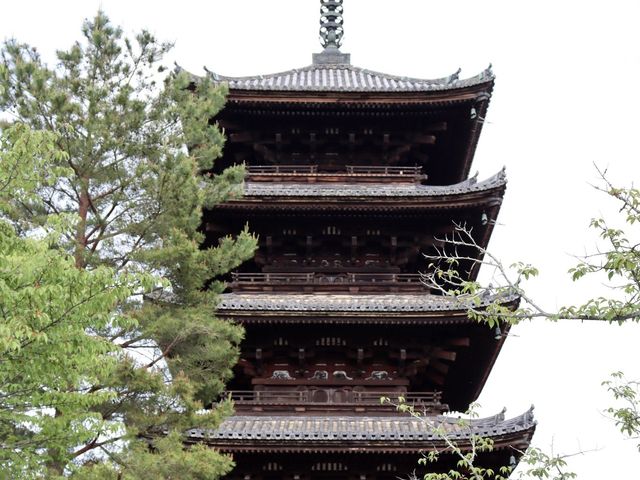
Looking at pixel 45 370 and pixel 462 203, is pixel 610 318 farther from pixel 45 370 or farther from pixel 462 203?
pixel 462 203

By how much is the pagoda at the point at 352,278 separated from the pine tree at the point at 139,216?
179 centimetres

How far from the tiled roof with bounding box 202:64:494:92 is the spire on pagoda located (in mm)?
894

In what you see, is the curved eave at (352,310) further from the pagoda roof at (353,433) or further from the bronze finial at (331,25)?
the bronze finial at (331,25)

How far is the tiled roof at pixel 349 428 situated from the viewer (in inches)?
672

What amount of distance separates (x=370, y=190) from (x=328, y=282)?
7.89ft

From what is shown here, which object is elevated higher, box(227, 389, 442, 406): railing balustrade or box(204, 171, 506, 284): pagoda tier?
box(204, 171, 506, 284): pagoda tier

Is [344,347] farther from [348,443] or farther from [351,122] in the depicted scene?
[351,122]

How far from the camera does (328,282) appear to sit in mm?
21266

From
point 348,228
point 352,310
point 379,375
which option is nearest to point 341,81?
point 348,228

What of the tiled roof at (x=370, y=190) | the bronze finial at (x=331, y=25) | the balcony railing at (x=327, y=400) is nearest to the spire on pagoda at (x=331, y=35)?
the bronze finial at (x=331, y=25)

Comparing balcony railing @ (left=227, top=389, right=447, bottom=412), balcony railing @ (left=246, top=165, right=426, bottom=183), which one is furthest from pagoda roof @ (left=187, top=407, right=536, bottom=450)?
balcony railing @ (left=246, top=165, right=426, bottom=183)

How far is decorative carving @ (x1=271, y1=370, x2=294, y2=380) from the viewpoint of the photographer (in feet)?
64.5

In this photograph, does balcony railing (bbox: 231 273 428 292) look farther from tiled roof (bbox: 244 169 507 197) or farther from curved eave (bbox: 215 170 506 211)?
tiled roof (bbox: 244 169 507 197)

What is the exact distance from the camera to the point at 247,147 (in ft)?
77.4
